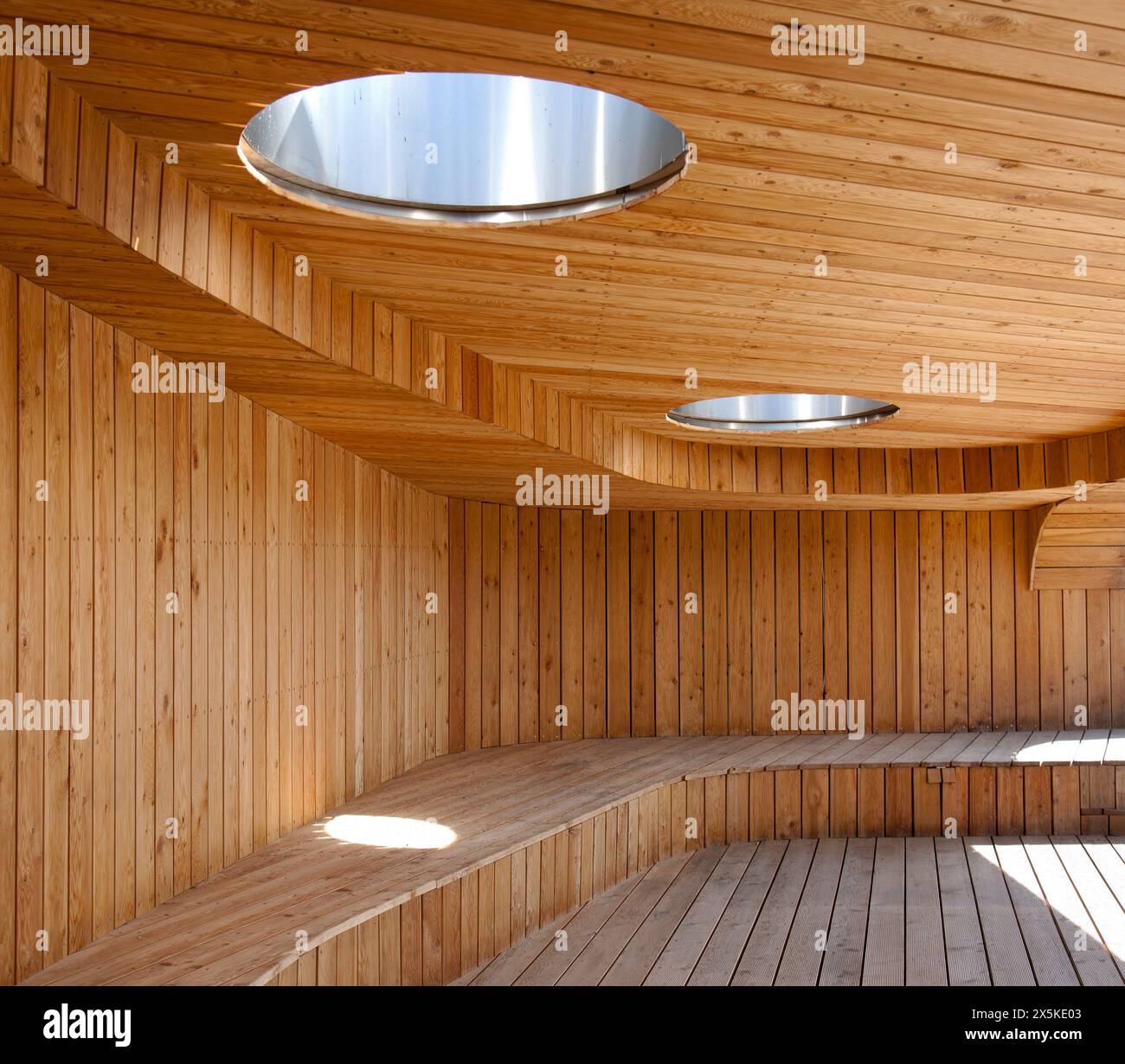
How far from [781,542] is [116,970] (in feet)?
20.2

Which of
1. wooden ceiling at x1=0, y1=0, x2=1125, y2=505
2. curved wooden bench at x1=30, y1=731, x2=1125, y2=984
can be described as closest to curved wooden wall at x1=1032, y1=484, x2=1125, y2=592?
curved wooden bench at x1=30, y1=731, x2=1125, y2=984

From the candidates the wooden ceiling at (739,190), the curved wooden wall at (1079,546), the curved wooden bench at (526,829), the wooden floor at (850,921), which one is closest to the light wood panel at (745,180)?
the wooden ceiling at (739,190)

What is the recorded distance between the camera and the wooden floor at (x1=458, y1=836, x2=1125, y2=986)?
4488 millimetres

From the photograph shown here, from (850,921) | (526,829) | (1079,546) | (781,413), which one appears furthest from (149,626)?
(1079,546)

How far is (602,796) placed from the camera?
19.3ft

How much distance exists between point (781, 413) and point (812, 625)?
2390 millimetres

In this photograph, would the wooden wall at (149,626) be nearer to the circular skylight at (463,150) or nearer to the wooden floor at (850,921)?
the circular skylight at (463,150)

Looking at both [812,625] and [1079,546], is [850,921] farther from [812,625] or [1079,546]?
[1079,546]

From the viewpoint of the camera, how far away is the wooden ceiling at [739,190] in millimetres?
1889

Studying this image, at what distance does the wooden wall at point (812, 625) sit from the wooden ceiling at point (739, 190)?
11.1 ft

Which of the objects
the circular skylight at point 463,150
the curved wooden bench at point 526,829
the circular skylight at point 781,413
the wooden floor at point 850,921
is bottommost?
the wooden floor at point 850,921
